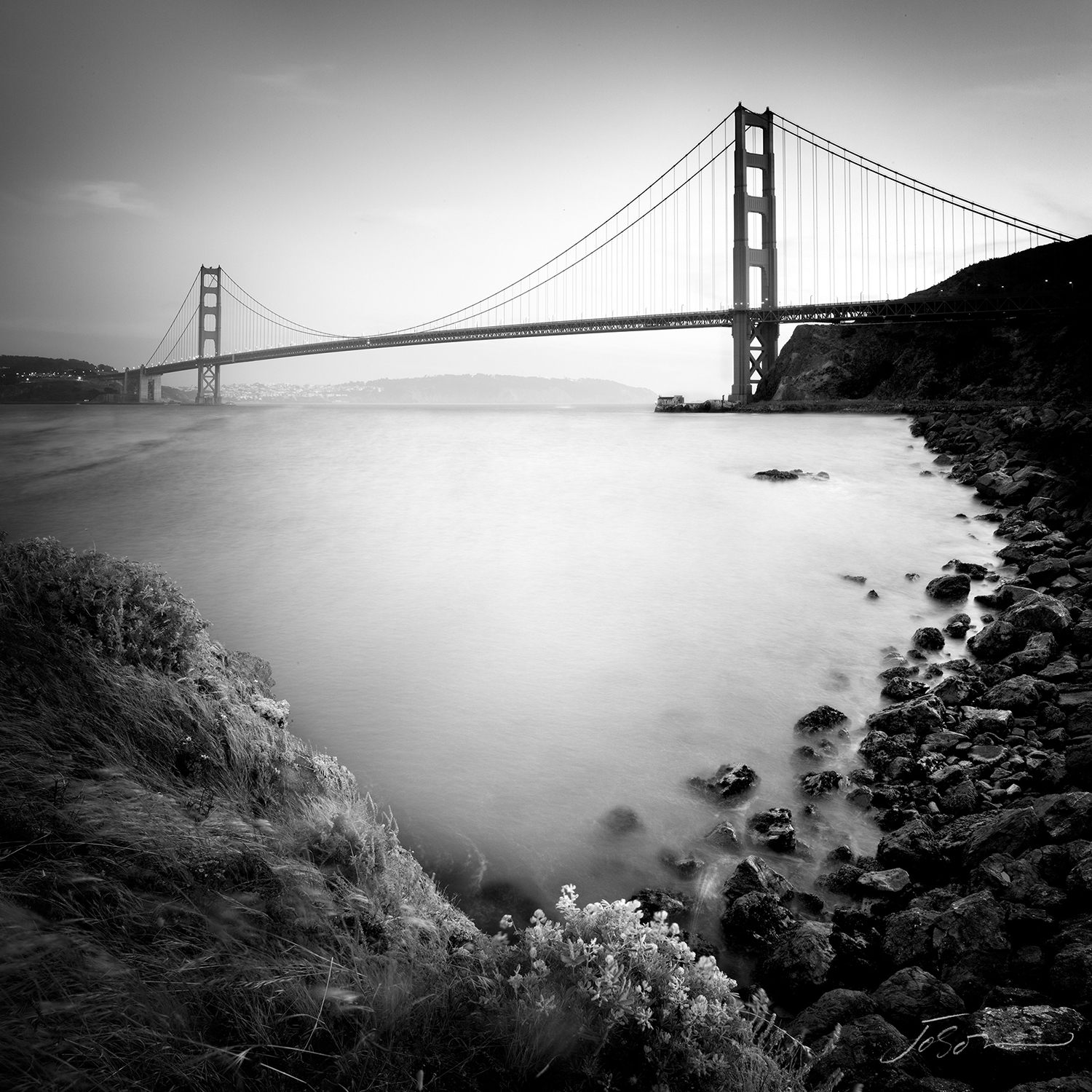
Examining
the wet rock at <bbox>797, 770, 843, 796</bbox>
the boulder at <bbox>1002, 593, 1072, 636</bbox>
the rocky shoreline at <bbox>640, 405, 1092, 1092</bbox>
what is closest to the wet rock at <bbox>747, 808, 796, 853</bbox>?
the rocky shoreline at <bbox>640, 405, 1092, 1092</bbox>

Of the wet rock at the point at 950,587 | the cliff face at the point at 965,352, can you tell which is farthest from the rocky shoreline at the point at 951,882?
the cliff face at the point at 965,352

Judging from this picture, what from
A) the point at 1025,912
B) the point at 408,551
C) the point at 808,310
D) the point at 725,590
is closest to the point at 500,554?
the point at 408,551

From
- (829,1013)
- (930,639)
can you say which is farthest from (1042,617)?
(829,1013)

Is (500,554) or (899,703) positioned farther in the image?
(500,554)

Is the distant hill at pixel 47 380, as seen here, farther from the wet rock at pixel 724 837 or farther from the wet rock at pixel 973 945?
the wet rock at pixel 973 945

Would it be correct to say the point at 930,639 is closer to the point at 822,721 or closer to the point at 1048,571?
the point at 822,721

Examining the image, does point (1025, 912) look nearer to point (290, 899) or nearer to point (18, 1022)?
point (290, 899)
